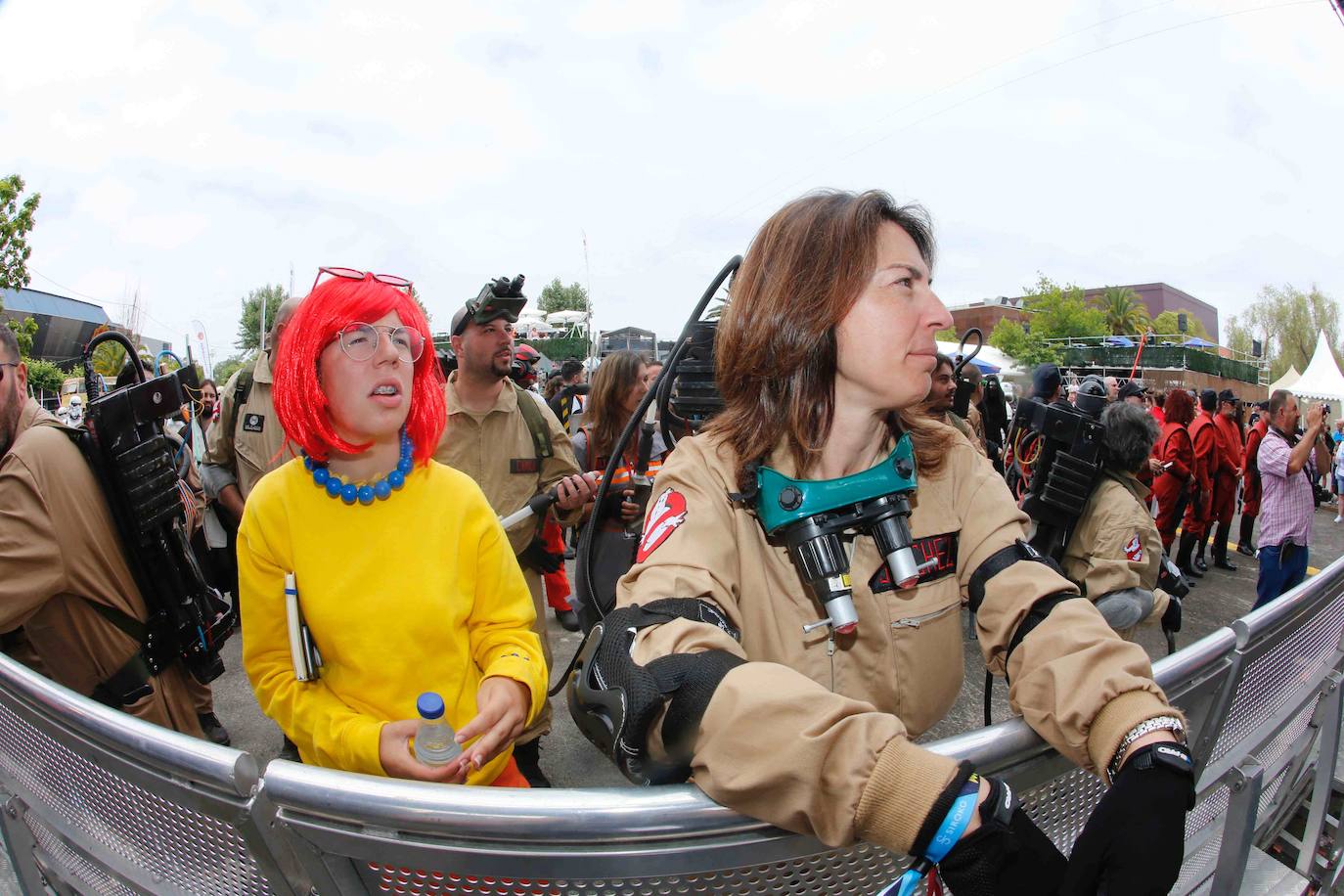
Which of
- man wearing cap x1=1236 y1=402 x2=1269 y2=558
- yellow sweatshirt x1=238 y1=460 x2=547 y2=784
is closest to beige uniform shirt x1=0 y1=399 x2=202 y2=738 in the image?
yellow sweatshirt x1=238 y1=460 x2=547 y2=784

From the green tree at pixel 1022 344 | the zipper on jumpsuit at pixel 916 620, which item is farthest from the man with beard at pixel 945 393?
the green tree at pixel 1022 344

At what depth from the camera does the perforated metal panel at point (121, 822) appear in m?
1.12

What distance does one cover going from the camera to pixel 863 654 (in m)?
1.39

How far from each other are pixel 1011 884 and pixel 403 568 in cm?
124

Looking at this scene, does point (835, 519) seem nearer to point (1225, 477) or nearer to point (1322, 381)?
point (1225, 477)

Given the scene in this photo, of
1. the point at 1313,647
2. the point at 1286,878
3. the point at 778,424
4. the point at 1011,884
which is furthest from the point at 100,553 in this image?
the point at 1286,878

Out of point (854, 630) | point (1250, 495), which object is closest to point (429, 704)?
point (854, 630)

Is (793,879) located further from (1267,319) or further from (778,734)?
(1267,319)

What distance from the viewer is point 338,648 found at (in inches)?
60.7

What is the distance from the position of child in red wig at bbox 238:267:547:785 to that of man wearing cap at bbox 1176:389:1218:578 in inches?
326

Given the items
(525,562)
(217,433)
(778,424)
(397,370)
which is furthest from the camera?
(217,433)

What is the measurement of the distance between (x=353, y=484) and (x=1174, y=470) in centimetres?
808

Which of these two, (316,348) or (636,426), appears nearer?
(316,348)

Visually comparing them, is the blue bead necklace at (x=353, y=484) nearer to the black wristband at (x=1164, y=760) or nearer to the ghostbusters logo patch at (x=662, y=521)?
the ghostbusters logo patch at (x=662, y=521)
